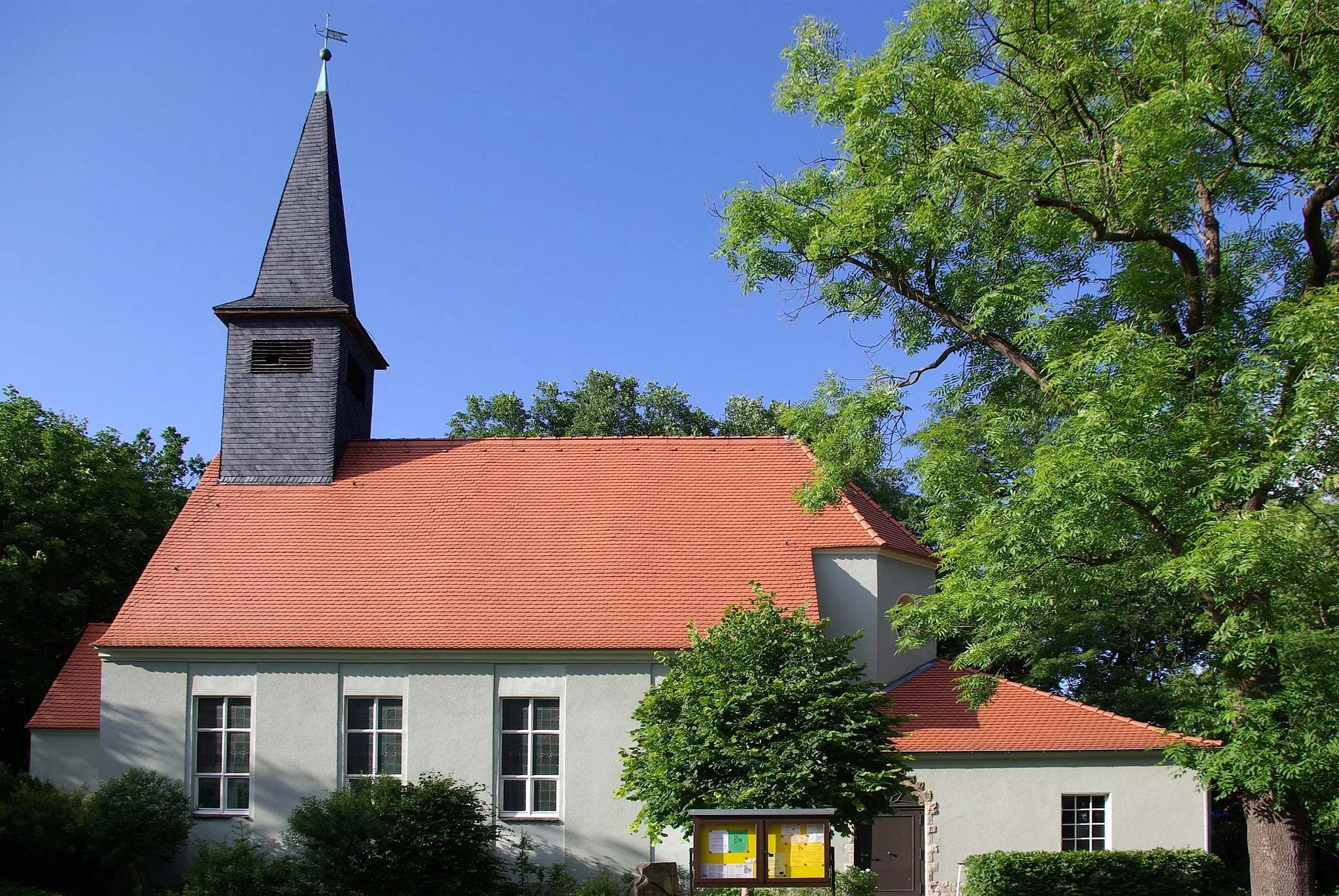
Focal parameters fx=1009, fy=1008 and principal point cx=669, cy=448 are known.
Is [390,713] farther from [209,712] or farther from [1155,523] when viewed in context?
[1155,523]

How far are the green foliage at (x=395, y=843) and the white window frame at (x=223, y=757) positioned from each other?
2693mm

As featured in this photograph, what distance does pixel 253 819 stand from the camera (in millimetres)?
17609

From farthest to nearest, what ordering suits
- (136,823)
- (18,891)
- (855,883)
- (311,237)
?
(311,237)
(136,823)
(855,883)
(18,891)

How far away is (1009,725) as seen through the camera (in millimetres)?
17859

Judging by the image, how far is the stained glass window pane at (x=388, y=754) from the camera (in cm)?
1791

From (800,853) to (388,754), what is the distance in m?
10.0

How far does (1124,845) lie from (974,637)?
6037mm

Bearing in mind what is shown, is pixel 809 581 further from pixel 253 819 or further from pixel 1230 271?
pixel 253 819

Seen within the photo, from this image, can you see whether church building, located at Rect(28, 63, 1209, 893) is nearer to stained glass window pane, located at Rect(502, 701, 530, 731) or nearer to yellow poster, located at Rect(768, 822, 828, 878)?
stained glass window pane, located at Rect(502, 701, 530, 731)

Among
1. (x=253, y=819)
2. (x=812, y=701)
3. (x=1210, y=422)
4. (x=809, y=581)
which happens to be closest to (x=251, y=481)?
(x=253, y=819)

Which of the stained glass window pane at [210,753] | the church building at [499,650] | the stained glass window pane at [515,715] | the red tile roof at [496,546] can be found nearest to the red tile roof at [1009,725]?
the church building at [499,650]

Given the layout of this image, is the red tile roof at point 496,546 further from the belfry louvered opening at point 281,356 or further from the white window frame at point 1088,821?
the white window frame at point 1088,821

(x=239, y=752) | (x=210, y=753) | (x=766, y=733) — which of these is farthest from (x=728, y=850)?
(x=210, y=753)

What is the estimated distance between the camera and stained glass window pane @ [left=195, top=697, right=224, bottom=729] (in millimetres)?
18203
